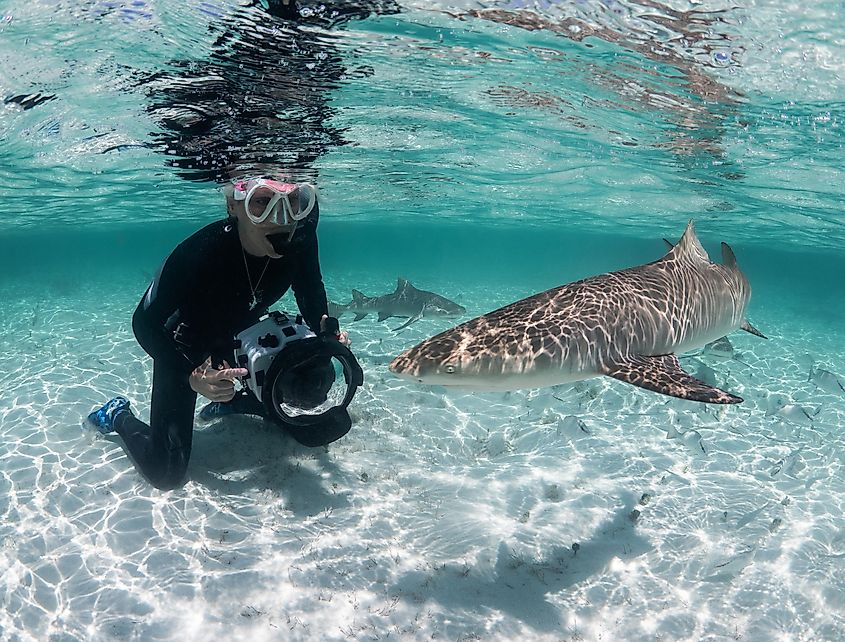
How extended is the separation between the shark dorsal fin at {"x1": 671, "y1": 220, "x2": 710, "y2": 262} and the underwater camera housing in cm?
346

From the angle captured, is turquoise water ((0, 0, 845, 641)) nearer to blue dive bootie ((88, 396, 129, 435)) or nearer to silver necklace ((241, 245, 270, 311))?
blue dive bootie ((88, 396, 129, 435))

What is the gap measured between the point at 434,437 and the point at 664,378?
15.6 feet

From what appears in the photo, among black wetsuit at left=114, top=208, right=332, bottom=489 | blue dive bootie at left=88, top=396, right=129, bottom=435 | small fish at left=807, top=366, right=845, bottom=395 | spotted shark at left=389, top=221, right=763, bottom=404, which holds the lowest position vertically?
small fish at left=807, top=366, right=845, bottom=395

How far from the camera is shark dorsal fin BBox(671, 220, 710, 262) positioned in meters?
5.30

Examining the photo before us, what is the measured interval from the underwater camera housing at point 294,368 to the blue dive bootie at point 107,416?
2653mm

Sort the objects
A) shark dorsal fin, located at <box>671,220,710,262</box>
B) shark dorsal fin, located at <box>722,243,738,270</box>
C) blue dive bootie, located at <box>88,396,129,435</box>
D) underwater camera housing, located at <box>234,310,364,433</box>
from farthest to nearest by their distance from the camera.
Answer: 1. blue dive bootie, located at <box>88,396,129,435</box>
2. shark dorsal fin, located at <box>722,243,738,270</box>
3. shark dorsal fin, located at <box>671,220,710,262</box>
4. underwater camera housing, located at <box>234,310,364,433</box>

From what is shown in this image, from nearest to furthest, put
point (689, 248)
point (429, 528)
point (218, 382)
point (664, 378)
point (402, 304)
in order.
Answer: point (664, 378) < point (218, 382) < point (689, 248) < point (429, 528) < point (402, 304)

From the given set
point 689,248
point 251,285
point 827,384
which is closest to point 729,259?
point 689,248

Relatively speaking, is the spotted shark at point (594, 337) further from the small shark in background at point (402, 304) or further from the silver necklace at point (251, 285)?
the small shark in background at point (402, 304)

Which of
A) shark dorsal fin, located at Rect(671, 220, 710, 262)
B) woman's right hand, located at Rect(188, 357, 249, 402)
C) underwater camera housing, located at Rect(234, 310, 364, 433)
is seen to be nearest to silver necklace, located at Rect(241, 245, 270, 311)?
underwater camera housing, located at Rect(234, 310, 364, 433)

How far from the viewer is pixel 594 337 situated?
155 inches

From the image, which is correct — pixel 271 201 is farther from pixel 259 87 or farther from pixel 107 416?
pixel 259 87

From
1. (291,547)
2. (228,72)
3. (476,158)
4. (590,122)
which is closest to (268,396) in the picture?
(291,547)

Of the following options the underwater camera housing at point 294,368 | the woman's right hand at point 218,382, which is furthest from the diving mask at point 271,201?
the woman's right hand at point 218,382
